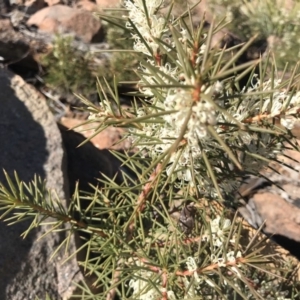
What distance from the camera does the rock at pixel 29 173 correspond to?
6.39 feet

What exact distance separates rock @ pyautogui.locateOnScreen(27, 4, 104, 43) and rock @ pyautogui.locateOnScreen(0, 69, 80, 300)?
1513 millimetres

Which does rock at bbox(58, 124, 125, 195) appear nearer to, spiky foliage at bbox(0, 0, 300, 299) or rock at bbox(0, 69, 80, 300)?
rock at bbox(0, 69, 80, 300)

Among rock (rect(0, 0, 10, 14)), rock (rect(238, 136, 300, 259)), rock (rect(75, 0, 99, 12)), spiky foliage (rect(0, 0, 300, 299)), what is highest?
spiky foliage (rect(0, 0, 300, 299))

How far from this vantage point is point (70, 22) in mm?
4332

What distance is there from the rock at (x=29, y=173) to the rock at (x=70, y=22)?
59.6 inches

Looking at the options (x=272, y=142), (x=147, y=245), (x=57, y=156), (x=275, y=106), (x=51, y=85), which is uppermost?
(x=275, y=106)

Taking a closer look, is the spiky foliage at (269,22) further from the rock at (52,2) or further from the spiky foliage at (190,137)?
the spiky foliage at (190,137)

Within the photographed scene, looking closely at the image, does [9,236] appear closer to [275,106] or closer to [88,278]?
[88,278]

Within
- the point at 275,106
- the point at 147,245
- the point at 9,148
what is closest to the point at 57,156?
the point at 9,148

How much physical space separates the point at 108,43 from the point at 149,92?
3.22 m

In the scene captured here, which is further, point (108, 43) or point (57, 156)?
point (108, 43)

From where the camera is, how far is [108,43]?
4172 millimetres

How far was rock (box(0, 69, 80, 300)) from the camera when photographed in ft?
6.39

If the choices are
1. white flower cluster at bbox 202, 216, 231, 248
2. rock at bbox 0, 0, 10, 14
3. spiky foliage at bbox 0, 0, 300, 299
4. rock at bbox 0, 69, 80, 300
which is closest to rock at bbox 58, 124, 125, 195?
rock at bbox 0, 69, 80, 300
